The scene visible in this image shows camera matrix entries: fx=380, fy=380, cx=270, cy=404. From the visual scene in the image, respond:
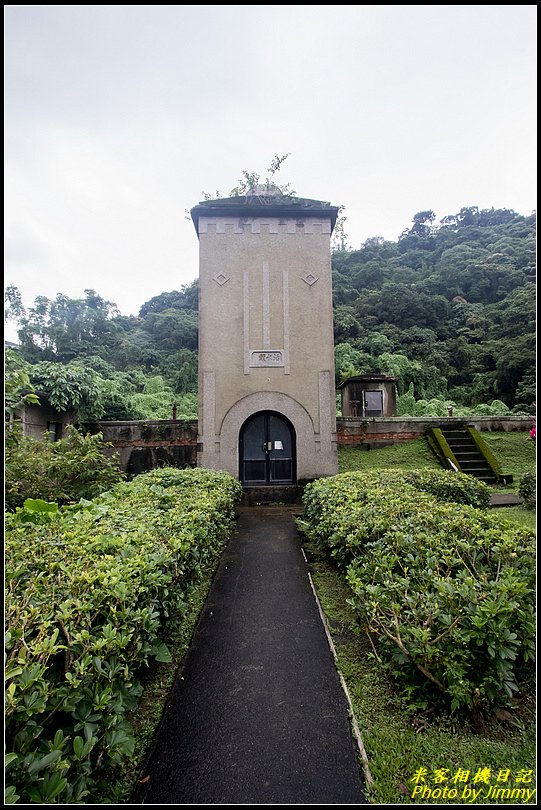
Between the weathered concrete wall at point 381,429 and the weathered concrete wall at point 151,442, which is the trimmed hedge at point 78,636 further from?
the weathered concrete wall at point 381,429

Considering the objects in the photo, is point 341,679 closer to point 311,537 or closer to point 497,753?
point 497,753

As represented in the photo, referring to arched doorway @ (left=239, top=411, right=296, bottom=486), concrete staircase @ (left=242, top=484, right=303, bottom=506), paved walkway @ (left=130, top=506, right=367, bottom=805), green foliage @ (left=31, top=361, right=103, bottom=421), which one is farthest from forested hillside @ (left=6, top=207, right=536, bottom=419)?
paved walkway @ (left=130, top=506, right=367, bottom=805)

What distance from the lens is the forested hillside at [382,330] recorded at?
1770cm

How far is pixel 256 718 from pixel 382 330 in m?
25.8

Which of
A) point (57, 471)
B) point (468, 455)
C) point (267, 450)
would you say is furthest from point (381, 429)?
point (57, 471)

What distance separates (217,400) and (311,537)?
4262 mm

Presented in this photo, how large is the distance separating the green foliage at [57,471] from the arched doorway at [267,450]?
3.56 meters

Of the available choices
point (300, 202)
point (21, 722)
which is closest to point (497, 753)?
point (21, 722)

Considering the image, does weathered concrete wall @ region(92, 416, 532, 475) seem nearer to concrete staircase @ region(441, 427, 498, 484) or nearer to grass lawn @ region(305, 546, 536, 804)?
concrete staircase @ region(441, 427, 498, 484)

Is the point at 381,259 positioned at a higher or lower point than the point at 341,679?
higher

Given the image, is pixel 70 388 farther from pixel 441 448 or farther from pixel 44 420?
pixel 441 448

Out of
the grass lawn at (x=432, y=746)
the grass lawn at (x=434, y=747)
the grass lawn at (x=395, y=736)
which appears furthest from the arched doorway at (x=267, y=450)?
the grass lawn at (x=432, y=746)

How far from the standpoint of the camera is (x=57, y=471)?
5.51m

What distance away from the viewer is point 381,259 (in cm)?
3192
